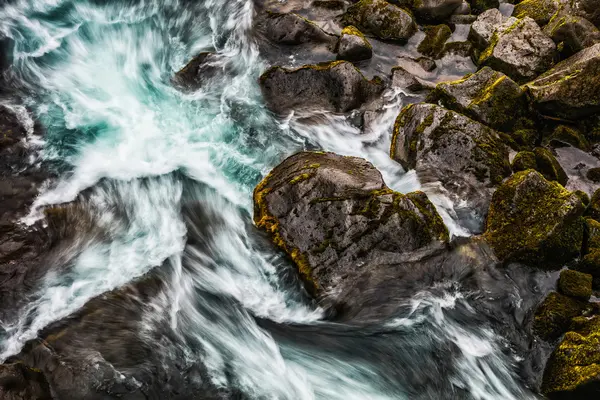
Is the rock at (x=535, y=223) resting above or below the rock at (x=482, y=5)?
below

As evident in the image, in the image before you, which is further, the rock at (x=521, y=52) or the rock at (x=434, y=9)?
the rock at (x=434, y=9)

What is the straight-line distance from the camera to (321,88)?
10.1 metres

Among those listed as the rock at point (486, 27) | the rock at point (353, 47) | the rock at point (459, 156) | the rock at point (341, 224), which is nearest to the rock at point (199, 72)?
the rock at point (353, 47)

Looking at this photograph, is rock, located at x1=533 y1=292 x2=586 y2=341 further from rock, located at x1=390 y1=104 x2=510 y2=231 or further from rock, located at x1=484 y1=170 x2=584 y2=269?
rock, located at x1=390 y1=104 x2=510 y2=231

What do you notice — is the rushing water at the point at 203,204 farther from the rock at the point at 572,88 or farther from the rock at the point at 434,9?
the rock at the point at 434,9

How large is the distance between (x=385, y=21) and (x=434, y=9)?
1.46 m

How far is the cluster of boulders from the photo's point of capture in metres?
7.01

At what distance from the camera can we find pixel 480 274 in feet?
24.4

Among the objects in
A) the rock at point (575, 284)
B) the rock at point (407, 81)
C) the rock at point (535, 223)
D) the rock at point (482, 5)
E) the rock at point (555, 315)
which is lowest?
the rock at point (555, 315)

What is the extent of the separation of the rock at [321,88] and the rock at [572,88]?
335cm

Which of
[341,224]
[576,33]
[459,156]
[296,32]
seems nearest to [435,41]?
[576,33]

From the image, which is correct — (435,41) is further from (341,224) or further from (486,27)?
(341,224)

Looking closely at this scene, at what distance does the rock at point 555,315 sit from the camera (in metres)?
6.62

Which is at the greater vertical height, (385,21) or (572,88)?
(385,21)
